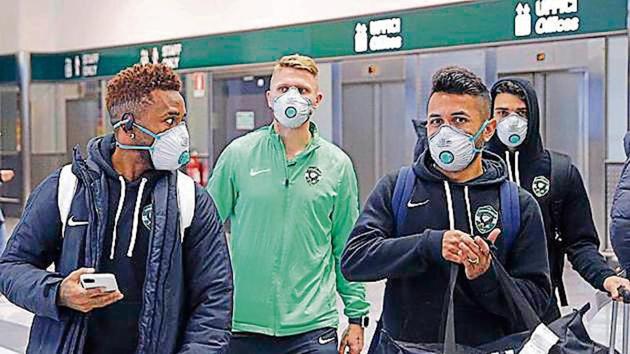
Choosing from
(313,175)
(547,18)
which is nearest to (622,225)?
(313,175)

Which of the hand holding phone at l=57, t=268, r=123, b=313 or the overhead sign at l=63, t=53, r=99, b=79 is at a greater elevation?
the overhead sign at l=63, t=53, r=99, b=79

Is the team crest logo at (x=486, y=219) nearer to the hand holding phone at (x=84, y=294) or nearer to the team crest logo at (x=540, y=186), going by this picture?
the team crest logo at (x=540, y=186)

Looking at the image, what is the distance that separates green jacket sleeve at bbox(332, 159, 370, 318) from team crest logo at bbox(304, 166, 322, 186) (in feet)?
0.28

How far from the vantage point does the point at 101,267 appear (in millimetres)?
2195

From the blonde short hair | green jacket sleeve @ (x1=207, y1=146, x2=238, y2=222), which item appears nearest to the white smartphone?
green jacket sleeve @ (x1=207, y1=146, x2=238, y2=222)

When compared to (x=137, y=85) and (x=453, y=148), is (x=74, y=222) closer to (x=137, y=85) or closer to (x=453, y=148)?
(x=137, y=85)

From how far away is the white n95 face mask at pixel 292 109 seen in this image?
10.7 feet

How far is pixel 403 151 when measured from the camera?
9352mm

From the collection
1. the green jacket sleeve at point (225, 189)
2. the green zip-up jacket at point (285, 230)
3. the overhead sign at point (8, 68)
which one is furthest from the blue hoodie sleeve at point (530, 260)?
the overhead sign at point (8, 68)

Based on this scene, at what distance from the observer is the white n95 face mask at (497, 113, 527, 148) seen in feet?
10.1

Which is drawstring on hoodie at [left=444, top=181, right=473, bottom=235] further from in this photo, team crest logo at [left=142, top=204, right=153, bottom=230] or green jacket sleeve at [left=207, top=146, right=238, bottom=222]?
green jacket sleeve at [left=207, top=146, right=238, bottom=222]

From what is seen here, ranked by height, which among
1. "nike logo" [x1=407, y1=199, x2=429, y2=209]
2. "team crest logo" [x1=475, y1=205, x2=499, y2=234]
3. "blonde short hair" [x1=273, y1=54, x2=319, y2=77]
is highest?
"blonde short hair" [x1=273, y1=54, x2=319, y2=77]

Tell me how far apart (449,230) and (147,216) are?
2.42 ft

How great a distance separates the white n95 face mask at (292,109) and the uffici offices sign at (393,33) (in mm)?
3841
